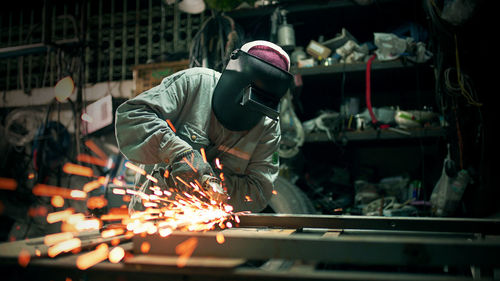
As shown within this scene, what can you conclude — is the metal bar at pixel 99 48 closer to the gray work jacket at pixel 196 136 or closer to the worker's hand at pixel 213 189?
the gray work jacket at pixel 196 136

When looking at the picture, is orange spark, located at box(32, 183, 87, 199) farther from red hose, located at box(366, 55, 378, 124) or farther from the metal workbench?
the metal workbench

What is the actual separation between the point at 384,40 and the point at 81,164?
358 centimetres

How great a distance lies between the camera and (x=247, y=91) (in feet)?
6.27

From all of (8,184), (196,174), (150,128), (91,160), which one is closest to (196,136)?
(150,128)

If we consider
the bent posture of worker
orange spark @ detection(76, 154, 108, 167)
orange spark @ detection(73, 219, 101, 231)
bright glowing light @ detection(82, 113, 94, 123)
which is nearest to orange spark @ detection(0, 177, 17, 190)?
orange spark @ detection(76, 154, 108, 167)

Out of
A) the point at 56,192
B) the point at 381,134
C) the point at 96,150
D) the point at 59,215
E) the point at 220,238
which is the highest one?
the point at 220,238

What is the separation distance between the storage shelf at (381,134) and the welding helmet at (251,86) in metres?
1.60

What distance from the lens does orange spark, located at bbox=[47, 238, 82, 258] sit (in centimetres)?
115

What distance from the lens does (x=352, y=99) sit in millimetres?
3852

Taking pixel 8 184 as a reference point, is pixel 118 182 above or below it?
above

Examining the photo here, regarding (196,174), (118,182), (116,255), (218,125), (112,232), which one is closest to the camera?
(116,255)

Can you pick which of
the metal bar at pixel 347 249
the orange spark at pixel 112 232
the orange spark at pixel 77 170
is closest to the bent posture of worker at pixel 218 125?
the orange spark at pixel 112 232

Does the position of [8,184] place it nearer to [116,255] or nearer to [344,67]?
[344,67]

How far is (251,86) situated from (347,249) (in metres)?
1.09
